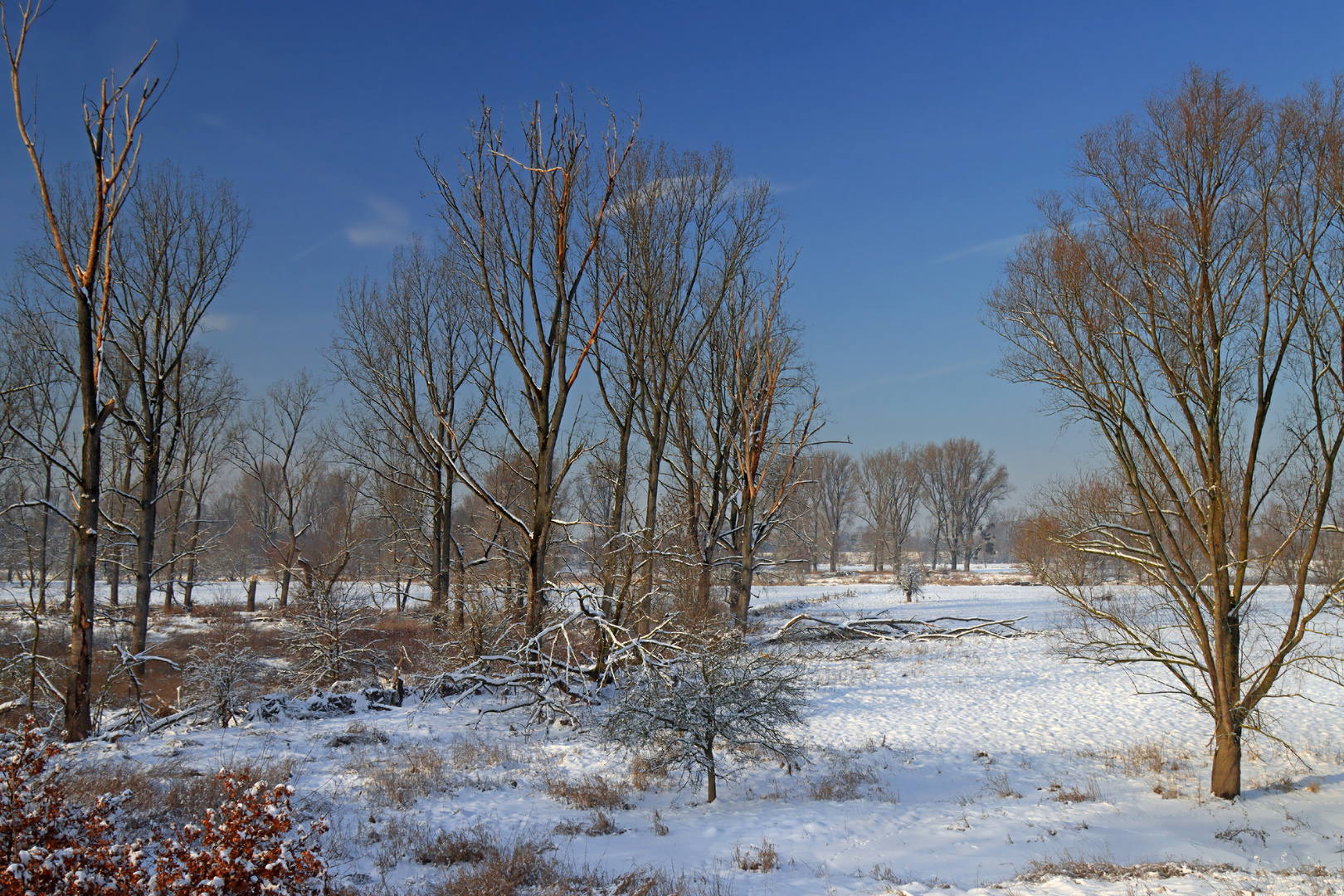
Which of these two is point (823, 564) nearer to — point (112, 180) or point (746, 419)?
point (746, 419)

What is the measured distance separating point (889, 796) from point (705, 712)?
9.53ft

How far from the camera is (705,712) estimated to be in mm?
8484

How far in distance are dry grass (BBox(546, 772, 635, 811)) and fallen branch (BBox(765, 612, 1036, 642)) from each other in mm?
6004

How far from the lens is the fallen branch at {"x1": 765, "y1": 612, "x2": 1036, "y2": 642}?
13.5 metres

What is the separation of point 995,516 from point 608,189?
78.8 metres

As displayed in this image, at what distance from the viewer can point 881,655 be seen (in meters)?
21.8

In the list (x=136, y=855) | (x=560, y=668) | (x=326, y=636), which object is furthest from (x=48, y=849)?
(x=326, y=636)

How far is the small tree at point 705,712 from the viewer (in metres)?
8.56

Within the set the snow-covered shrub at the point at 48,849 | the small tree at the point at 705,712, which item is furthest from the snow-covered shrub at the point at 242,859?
the small tree at the point at 705,712

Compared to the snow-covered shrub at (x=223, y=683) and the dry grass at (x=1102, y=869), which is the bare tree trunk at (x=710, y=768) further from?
the snow-covered shrub at (x=223, y=683)

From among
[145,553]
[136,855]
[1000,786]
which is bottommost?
[1000,786]

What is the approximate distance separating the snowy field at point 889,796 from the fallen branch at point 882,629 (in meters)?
1.71

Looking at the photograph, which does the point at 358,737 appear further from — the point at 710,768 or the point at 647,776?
the point at 710,768

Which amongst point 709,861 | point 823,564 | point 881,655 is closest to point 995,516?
point 823,564
